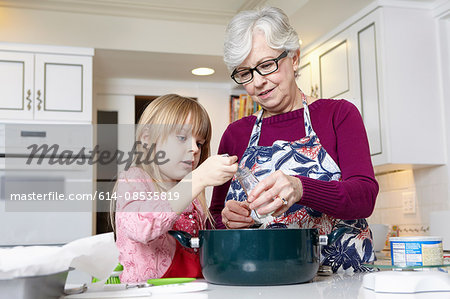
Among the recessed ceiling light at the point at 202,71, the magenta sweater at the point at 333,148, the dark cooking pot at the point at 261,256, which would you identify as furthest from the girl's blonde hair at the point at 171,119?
the recessed ceiling light at the point at 202,71

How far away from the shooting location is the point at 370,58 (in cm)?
285

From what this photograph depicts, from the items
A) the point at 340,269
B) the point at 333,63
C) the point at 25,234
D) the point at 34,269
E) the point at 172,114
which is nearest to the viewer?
the point at 34,269

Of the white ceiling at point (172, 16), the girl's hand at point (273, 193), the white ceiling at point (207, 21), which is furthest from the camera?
the white ceiling at point (172, 16)

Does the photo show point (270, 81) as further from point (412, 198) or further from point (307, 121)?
point (412, 198)

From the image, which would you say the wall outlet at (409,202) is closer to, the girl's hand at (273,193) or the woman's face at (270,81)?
the woman's face at (270,81)

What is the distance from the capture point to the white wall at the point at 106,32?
3.54 metres

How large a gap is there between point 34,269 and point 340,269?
75 cm

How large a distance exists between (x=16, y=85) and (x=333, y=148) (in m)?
2.86

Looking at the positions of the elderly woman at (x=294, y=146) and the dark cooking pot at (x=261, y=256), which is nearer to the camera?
the dark cooking pot at (x=261, y=256)

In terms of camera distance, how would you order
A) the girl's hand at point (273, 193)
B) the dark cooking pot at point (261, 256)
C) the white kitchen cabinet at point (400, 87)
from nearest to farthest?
the dark cooking pot at point (261, 256)
the girl's hand at point (273, 193)
the white kitchen cabinet at point (400, 87)

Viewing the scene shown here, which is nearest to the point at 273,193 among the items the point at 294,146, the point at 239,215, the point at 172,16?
the point at 239,215

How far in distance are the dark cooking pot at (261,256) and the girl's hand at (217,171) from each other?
155 millimetres

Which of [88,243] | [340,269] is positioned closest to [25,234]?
[340,269]

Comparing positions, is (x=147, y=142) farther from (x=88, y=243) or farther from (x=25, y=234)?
(x=25, y=234)
